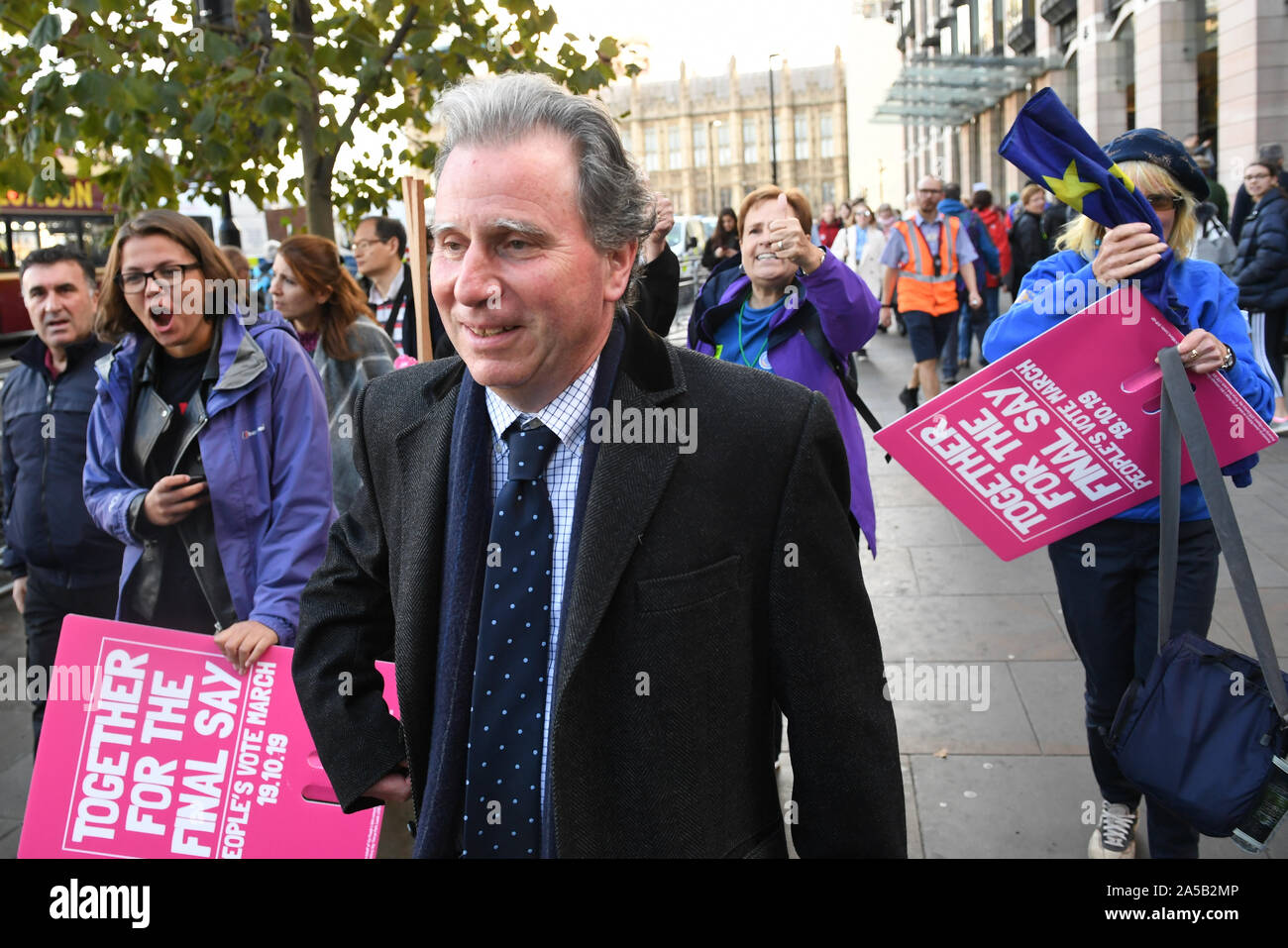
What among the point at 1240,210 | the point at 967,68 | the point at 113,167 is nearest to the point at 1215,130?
the point at 1240,210

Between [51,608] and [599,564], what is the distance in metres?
3.10

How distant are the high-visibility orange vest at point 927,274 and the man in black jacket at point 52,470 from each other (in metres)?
7.36

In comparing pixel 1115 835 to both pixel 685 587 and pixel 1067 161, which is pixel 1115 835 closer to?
pixel 1067 161

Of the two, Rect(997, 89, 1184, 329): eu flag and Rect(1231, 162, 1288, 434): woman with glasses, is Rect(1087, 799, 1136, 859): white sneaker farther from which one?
Rect(1231, 162, 1288, 434): woman with glasses

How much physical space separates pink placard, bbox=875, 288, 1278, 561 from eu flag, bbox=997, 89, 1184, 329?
25cm

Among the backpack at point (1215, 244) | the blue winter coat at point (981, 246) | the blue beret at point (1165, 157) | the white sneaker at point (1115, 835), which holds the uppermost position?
the blue winter coat at point (981, 246)

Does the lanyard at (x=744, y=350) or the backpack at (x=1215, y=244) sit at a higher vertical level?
the backpack at (x=1215, y=244)

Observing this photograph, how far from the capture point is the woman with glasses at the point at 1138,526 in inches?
117

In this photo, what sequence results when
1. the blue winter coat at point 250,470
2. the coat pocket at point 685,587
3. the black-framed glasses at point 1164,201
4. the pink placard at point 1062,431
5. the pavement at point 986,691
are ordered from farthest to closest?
1. the pavement at point 986,691
2. the blue winter coat at point 250,470
3. the black-framed glasses at point 1164,201
4. the pink placard at point 1062,431
5. the coat pocket at point 685,587

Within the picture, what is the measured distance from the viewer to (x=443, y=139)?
170 centimetres

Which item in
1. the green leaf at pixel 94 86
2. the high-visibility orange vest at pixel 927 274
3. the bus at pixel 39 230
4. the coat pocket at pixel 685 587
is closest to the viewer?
the coat pocket at pixel 685 587

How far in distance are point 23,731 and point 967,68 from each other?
85.7ft

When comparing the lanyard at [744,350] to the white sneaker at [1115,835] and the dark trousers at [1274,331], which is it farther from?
the dark trousers at [1274,331]

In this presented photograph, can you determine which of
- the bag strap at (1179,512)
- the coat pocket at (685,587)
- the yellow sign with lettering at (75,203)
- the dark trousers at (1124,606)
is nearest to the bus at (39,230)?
the yellow sign with lettering at (75,203)
